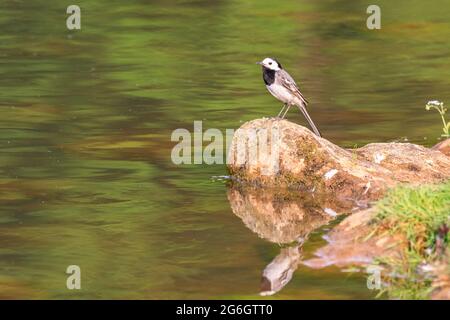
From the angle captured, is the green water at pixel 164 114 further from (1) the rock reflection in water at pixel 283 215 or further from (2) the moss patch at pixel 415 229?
(2) the moss patch at pixel 415 229

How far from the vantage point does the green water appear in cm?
1270

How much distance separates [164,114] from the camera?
22047mm

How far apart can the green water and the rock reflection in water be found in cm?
17

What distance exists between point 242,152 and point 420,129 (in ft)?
17.0

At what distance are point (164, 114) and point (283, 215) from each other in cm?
752

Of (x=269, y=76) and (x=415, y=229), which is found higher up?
(x=269, y=76)

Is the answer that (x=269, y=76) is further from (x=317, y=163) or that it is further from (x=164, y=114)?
(x=164, y=114)

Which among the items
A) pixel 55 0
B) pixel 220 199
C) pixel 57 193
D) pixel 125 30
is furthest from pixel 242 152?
pixel 55 0

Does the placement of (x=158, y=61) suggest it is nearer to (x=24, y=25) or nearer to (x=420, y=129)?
(x=24, y=25)

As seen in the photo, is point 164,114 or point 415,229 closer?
point 415,229

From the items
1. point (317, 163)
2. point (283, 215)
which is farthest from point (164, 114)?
point (283, 215)

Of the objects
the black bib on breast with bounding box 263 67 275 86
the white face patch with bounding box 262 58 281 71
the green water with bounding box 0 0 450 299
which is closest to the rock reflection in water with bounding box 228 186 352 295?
the green water with bounding box 0 0 450 299

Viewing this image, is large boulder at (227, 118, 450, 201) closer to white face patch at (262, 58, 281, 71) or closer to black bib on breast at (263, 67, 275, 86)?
black bib on breast at (263, 67, 275, 86)

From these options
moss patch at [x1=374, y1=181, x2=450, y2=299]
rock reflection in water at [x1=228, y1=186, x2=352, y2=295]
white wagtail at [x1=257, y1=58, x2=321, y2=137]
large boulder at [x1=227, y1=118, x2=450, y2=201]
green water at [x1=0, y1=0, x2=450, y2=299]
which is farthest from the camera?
white wagtail at [x1=257, y1=58, x2=321, y2=137]
